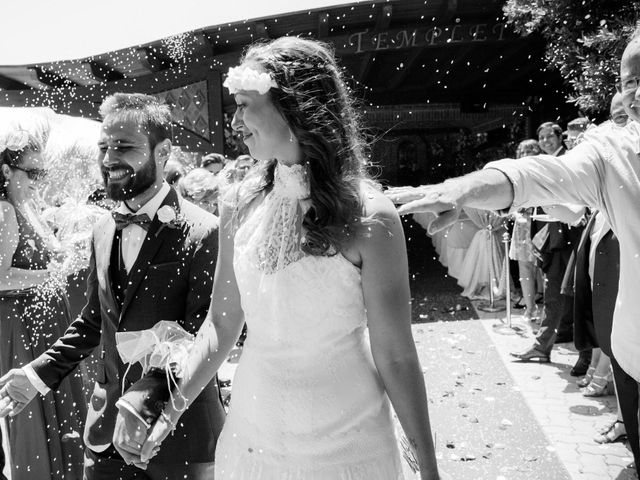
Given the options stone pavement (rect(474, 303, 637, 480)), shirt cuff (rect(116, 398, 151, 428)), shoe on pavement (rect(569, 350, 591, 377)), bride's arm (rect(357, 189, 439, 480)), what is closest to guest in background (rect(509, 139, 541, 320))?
stone pavement (rect(474, 303, 637, 480))

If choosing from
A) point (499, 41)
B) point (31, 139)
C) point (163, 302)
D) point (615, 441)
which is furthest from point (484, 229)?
point (163, 302)

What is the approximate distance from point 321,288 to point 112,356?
1061 millimetres

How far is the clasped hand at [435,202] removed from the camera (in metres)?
1.42

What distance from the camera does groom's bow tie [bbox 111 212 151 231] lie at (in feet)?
7.56

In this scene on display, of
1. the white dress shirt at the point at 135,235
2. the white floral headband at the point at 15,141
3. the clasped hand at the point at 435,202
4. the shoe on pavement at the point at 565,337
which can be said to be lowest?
the shoe on pavement at the point at 565,337

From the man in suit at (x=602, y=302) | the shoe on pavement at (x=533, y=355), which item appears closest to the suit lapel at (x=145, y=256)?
the man in suit at (x=602, y=302)

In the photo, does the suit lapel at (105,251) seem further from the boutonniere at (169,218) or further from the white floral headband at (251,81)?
the white floral headband at (251,81)

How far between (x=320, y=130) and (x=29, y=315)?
284 centimetres

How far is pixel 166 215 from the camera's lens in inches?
89.8

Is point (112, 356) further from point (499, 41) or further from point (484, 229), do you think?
point (499, 41)

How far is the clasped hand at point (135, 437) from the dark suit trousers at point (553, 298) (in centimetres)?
466

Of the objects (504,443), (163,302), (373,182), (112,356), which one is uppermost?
(373,182)

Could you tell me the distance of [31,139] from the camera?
363 cm

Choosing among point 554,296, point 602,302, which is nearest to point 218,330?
point 602,302
